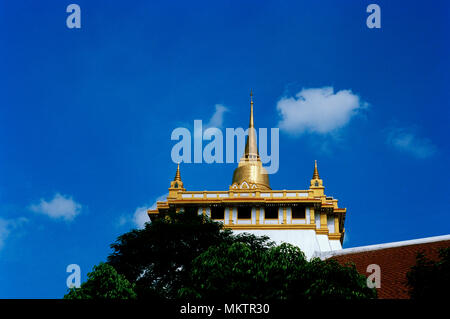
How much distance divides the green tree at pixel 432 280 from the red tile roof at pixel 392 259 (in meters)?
8.74

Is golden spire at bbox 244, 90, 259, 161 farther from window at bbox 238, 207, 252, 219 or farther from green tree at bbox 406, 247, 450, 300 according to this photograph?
green tree at bbox 406, 247, 450, 300

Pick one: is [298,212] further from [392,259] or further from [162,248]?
[392,259]

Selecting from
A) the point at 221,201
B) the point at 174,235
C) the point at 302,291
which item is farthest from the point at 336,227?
the point at 302,291

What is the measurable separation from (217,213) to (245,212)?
2.31 metres

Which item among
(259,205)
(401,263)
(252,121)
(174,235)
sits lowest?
(401,263)

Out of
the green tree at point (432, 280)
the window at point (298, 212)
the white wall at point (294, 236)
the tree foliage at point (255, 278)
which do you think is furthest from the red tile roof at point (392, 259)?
the window at point (298, 212)

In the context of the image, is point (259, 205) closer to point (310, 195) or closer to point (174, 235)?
point (310, 195)

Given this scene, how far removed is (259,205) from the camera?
4788 cm

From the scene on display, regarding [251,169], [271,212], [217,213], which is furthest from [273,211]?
[251,169]

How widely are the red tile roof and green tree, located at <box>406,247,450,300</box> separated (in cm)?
874

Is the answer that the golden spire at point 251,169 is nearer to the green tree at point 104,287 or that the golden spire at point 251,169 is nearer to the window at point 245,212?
the window at point 245,212

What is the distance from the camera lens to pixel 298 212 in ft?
157
